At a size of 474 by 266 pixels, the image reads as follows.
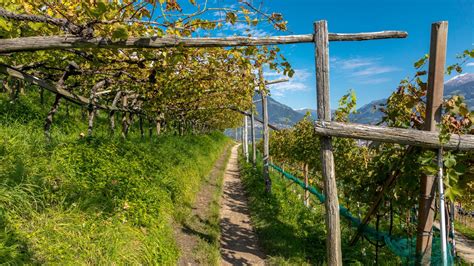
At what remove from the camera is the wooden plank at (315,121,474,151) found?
4.65 metres

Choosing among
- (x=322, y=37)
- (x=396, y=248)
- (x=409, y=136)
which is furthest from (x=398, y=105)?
(x=396, y=248)

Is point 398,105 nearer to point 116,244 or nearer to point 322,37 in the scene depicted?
point 322,37

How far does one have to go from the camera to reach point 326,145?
519 centimetres

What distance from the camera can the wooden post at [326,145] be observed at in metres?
4.93

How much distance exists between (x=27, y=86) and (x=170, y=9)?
57.1 feet

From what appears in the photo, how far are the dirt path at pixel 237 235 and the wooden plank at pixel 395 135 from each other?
14.2 ft

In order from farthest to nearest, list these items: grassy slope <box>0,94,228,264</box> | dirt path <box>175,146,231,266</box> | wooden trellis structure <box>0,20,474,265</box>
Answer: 1. dirt path <box>175,146,231,266</box>
2. wooden trellis structure <box>0,20,474,265</box>
3. grassy slope <box>0,94,228,264</box>

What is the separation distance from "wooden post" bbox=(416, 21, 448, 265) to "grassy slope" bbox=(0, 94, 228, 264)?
4918 mm

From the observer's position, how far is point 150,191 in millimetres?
7512

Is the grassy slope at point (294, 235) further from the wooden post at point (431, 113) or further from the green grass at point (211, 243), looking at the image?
the wooden post at point (431, 113)

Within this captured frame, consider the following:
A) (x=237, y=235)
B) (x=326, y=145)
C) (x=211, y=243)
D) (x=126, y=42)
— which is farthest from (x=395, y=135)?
(x=237, y=235)

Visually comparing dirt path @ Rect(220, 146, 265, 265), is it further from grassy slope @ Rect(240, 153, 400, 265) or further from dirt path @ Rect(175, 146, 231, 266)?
dirt path @ Rect(175, 146, 231, 266)

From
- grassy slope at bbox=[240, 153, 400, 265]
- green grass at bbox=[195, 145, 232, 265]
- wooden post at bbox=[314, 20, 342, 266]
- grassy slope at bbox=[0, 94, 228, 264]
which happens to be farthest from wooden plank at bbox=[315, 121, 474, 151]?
green grass at bbox=[195, 145, 232, 265]

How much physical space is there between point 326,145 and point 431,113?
183 cm
